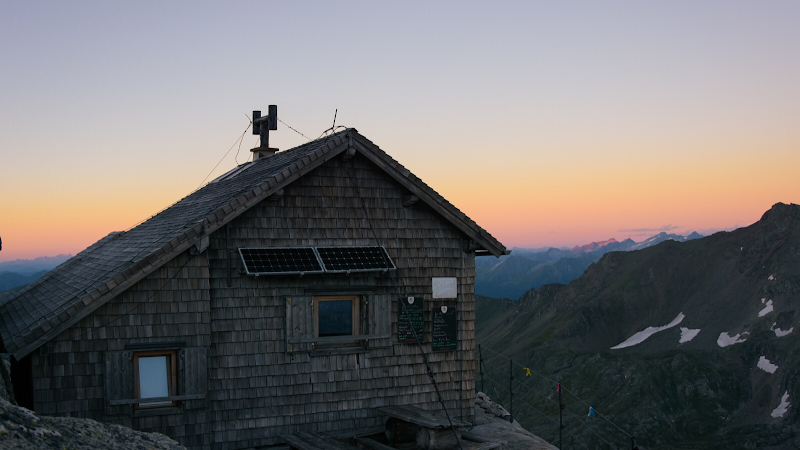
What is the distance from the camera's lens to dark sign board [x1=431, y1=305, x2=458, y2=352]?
14.8 meters

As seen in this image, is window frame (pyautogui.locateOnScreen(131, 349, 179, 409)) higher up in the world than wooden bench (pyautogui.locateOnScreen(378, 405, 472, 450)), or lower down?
higher up

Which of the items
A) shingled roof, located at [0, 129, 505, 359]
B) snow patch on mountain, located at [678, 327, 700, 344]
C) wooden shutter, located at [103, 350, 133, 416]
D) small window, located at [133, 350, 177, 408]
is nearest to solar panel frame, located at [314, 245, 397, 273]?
shingled roof, located at [0, 129, 505, 359]

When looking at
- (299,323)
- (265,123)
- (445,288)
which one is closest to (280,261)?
(299,323)

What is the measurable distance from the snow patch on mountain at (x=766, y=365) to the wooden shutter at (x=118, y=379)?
6493cm

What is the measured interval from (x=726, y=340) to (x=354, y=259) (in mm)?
69505

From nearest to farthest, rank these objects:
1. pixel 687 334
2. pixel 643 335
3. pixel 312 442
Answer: pixel 312 442
pixel 687 334
pixel 643 335

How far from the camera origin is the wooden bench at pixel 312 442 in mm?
12195

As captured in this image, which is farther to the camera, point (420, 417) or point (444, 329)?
point (444, 329)

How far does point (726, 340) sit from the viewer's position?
240 ft

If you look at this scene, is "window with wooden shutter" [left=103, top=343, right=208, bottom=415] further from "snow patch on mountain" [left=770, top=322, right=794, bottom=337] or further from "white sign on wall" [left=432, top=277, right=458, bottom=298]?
"snow patch on mountain" [left=770, top=322, right=794, bottom=337]

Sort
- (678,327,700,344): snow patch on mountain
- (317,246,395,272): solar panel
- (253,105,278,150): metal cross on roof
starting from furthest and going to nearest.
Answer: (678,327,700,344): snow patch on mountain
(253,105,278,150): metal cross on roof
(317,246,395,272): solar panel

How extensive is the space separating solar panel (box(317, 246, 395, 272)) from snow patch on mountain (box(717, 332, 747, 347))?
66.6 meters

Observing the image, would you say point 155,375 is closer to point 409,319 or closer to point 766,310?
point 409,319

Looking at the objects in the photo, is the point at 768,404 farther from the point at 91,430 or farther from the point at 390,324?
the point at 91,430
